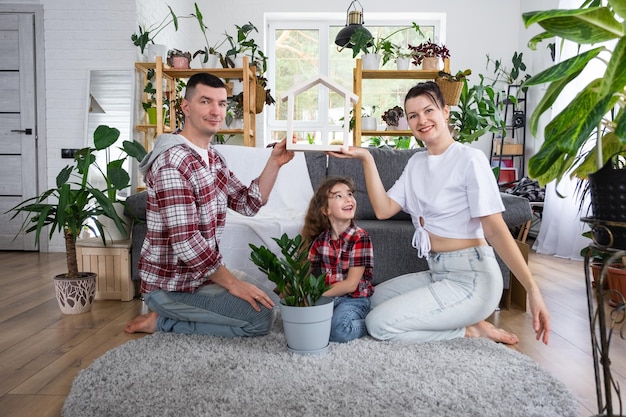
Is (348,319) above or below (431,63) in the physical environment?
below

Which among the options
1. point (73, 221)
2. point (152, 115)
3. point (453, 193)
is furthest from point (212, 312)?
point (152, 115)

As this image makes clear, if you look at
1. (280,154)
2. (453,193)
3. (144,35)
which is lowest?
(453,193)

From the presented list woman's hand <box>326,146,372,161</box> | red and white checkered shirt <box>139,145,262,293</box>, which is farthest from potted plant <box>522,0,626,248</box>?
red and white checkered shirt <box>139,145,262,293</box>

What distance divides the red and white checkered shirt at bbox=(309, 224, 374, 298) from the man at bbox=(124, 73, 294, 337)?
0.98 ft

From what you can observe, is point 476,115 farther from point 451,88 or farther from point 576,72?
point 576,72

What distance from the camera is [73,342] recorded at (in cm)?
180

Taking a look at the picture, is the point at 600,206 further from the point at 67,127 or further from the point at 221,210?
the point at 67,127

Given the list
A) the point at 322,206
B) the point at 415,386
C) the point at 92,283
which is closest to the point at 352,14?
the point at 322,206

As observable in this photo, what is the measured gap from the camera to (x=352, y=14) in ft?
14.1

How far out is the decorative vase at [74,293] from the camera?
2.16 metres

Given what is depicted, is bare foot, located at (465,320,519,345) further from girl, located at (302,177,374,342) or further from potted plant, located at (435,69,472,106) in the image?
potted plant, located at (435,69,472,106)

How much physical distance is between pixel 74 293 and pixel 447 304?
5.16 ft

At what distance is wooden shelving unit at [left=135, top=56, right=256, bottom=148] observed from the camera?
399 cm

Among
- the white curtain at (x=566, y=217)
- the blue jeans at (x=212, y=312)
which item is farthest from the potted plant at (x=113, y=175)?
the white curtain at (x=566, y=217)
